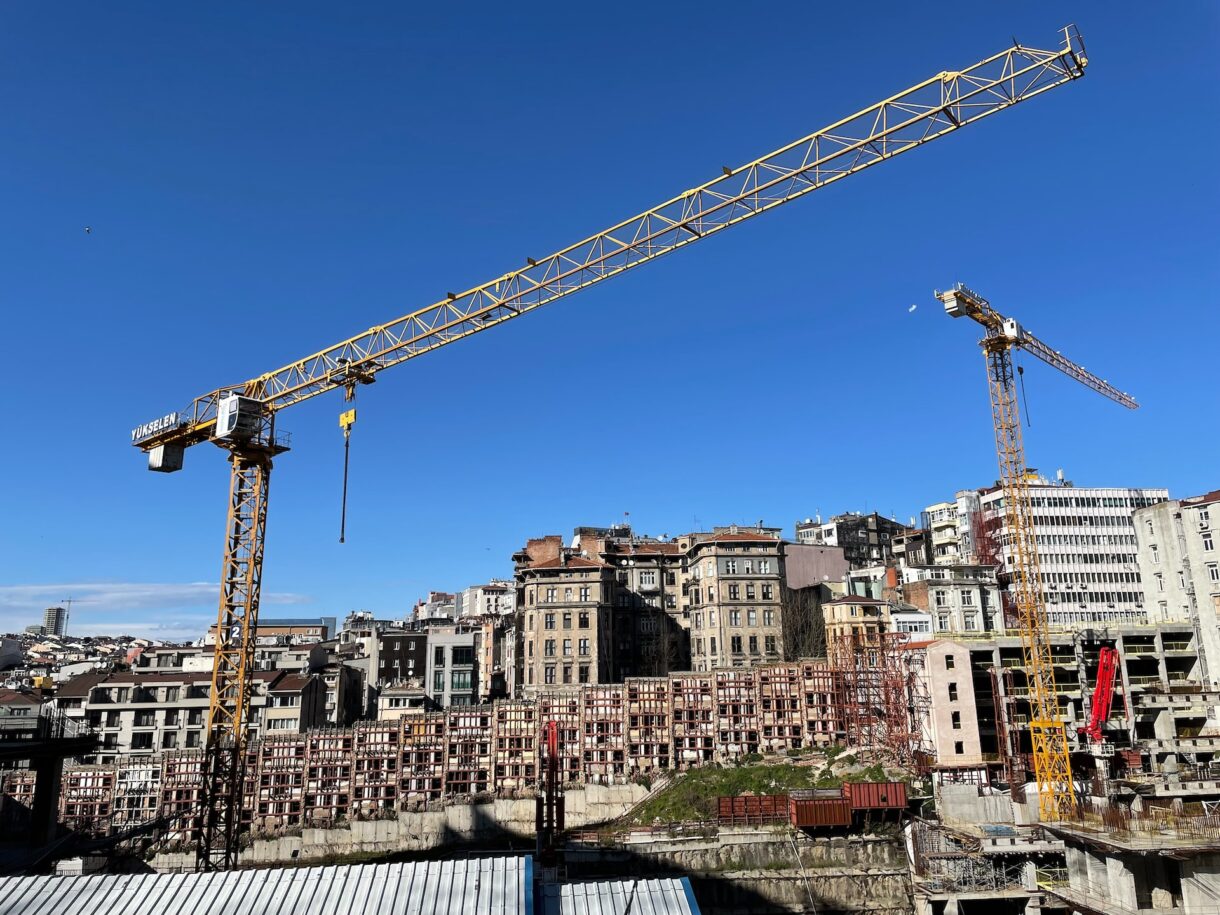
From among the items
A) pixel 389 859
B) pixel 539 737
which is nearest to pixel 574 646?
pixel 539 737

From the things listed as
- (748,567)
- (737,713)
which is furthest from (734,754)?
(748,567)

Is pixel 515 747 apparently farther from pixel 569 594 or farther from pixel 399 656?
pixel 399 656

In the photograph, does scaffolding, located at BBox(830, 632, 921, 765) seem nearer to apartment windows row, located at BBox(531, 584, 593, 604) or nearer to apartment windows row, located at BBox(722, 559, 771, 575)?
apartment windows row, located at BBox(722, 559, 771, 575)

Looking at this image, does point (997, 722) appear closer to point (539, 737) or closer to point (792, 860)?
point (792, 860)

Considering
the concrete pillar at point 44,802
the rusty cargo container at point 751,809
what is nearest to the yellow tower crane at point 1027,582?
the rusty cargo container at point 751,809

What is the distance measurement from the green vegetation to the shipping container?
4.57 meters

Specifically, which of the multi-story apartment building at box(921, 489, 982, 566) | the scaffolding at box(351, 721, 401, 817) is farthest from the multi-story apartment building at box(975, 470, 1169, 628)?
the scaffolding at box(351, 721, 401, 817)

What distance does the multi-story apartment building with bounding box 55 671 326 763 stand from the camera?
6369 cm

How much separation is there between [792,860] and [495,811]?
19963 millimetres

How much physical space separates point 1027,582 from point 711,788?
79.9 ft

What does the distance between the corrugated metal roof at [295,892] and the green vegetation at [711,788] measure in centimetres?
3136

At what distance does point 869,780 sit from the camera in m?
50.7

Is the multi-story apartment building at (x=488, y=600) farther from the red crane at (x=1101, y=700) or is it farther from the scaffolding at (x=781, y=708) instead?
the red crane at (x=1101, y=700)

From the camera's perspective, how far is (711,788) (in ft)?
171
